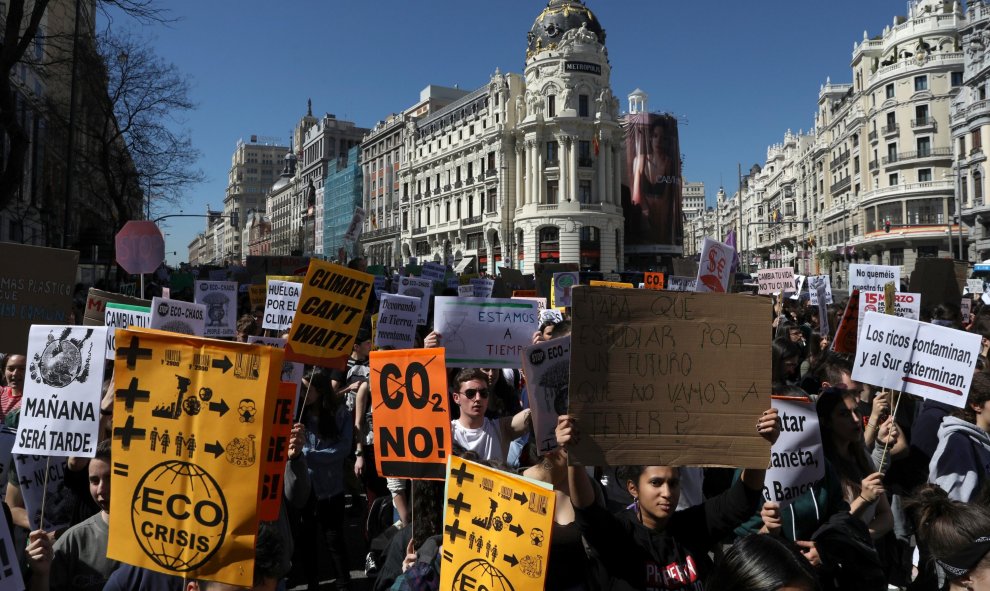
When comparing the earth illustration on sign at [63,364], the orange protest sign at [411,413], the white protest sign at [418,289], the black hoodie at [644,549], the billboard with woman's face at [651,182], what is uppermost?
the billboard with woman's face at [651,182]

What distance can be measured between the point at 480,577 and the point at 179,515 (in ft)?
3.86

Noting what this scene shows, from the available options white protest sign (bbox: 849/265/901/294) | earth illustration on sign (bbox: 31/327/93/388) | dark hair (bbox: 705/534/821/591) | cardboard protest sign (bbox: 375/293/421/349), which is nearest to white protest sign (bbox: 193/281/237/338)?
cardboard protest sign (bbox: 375/293/421/349)

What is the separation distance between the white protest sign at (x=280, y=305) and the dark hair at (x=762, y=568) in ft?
22.3

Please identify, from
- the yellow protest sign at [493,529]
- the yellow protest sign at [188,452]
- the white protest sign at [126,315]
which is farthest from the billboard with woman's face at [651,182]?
the yellow protest sign at [188,452]

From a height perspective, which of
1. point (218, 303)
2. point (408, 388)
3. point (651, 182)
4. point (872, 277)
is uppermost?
point (651, 182)

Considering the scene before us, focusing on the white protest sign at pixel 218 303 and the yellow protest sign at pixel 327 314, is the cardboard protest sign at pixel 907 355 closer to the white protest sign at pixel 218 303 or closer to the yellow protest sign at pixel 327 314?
the yellow protest sign at pixel 327 314

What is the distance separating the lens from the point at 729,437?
10.4 ft

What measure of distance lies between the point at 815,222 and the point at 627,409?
291 feet

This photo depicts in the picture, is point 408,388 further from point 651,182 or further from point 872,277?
point 651,182

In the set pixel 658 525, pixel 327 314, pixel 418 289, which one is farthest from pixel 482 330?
pixel 418 289

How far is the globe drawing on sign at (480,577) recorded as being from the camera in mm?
2736

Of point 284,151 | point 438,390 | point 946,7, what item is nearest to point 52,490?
point 438,390

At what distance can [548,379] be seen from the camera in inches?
153

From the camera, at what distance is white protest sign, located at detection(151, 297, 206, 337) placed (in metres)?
6.76
